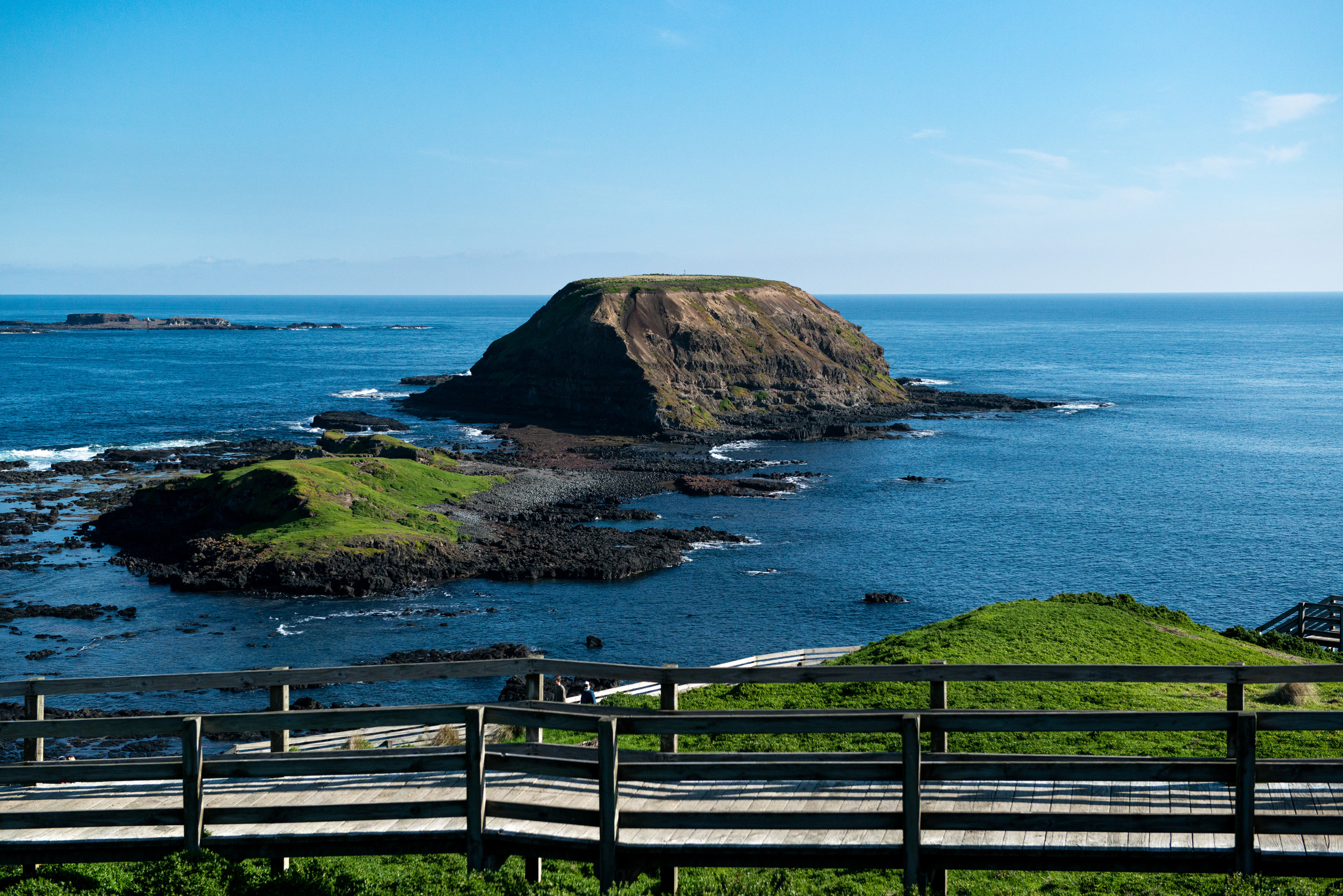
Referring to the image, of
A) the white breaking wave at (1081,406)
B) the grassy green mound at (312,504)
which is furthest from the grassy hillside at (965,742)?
the white breaking wave at (1081,406)

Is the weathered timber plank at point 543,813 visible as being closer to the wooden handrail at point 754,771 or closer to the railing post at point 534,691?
the wooden handrail at point 754,771

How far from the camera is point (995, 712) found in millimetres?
9477

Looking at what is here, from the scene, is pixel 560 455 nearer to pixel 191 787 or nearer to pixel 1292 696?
pixel 1292 696

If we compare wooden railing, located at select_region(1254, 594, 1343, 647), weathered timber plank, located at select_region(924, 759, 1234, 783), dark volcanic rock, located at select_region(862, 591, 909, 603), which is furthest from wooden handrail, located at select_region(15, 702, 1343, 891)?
dark volcanic rock, located at select_region(862, 591, 909, 603)

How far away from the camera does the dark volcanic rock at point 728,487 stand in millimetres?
80062

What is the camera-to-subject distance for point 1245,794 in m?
8.96

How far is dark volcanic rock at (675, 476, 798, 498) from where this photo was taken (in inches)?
3152

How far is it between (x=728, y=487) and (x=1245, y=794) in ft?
237

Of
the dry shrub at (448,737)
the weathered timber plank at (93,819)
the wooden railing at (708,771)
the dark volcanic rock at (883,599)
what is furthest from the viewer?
the dark volcanic rock at (883,599)

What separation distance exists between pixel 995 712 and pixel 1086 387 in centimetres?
15974

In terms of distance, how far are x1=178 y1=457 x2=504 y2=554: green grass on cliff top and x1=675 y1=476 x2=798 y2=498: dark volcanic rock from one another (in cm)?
2067

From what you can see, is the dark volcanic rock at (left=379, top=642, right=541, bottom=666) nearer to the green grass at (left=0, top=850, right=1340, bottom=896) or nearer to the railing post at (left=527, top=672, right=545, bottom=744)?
the railing post at (left=527, top=672, right=545, bottom=744)

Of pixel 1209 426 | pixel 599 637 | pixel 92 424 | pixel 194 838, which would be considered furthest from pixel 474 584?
pixel 1209 426

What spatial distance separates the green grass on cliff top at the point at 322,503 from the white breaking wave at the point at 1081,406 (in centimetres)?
8880
